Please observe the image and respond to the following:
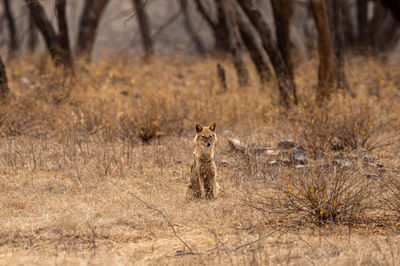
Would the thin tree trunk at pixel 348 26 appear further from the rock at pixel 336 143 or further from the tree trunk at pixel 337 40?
the rock at pixel 336 143

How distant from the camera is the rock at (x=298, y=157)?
6703 mm

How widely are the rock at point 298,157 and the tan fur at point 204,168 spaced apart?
4.52ft

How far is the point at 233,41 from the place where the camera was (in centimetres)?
1267

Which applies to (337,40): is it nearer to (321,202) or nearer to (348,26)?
(348,26)

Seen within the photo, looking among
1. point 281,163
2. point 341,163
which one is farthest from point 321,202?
point 281,163

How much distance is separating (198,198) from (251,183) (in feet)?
2.43

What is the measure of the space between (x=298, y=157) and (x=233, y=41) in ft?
21.0

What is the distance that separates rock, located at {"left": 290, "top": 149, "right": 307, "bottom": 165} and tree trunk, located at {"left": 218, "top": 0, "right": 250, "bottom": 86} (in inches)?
190

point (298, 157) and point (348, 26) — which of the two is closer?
point (298, 157)

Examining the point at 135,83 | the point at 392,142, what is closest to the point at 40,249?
the point at 392,142

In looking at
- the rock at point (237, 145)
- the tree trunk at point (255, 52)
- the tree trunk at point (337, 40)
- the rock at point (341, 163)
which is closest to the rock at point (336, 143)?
the rock at point (341, 163)

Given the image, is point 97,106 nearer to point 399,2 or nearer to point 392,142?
point 392,142

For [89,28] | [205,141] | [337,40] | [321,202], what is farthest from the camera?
[89,28]

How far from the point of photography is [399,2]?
436 inches
